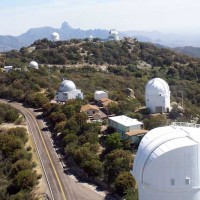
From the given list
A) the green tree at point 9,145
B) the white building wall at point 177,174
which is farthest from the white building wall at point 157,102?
the white building wall at point 177,174

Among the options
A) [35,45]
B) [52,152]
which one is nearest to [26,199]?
[52,152]

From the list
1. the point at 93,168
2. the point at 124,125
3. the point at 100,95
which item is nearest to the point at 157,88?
the point at 124,125

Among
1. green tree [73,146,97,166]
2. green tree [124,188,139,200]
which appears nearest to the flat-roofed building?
green tree [73,146,97,166]

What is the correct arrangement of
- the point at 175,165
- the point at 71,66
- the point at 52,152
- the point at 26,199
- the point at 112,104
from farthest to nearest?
the point at 71,66 → the point at 112,104 → the point at 52,152 → the point at 26,199 → the point at 175,165

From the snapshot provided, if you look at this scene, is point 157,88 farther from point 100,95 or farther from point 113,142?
point 113,142

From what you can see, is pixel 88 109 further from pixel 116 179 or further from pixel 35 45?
pixel 35 45

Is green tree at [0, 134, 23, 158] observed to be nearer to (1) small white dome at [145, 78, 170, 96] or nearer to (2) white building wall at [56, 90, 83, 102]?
(1) small white dome at [145, 78, 170, 96]

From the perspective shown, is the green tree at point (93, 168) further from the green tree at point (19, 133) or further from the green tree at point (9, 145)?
the green tree at point (19, 133)
